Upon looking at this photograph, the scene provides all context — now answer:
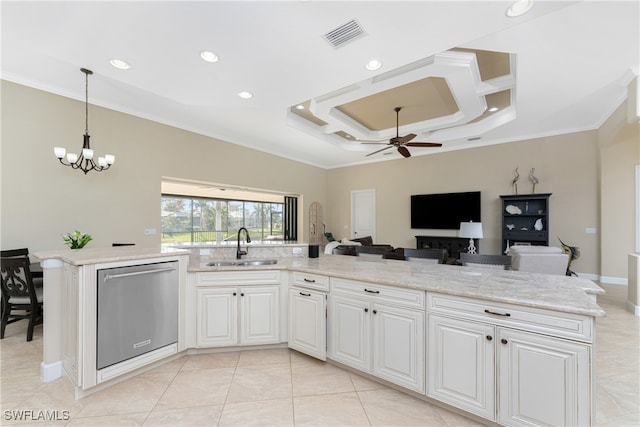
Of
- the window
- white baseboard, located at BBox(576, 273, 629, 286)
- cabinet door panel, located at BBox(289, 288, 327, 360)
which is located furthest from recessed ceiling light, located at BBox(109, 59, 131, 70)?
white baseboard, located at BBox(576, 273, 629, 286)

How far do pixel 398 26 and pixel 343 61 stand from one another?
577 millimetres

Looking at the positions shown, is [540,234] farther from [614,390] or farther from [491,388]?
[491,388]

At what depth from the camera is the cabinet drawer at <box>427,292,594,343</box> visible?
1415mm

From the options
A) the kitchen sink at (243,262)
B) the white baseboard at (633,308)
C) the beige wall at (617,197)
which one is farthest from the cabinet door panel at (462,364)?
the beige wall at (617,197)

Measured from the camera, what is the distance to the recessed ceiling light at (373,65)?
244cm

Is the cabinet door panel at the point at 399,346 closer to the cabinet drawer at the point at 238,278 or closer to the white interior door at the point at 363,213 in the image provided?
the cabinet drawer at the point at 238,278

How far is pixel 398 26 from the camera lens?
200 cm

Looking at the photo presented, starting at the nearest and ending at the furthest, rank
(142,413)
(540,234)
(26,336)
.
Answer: (142,413)
(26,336)
(540,234)

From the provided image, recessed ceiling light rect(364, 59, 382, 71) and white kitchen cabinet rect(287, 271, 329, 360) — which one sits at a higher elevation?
recessed ceiling light rect(364, 59, 382, 71)

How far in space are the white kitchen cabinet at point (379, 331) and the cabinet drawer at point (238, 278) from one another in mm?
701

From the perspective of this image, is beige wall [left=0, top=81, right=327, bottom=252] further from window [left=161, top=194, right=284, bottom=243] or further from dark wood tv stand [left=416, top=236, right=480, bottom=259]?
dark wood tv stand [left=416, top=236, right=480, bottom=259]

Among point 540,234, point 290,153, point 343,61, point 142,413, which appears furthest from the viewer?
point 290,153

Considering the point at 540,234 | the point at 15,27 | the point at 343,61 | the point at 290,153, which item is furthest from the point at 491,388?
the point at 290,153

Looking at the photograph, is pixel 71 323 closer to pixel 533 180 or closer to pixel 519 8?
pixel 519 8
